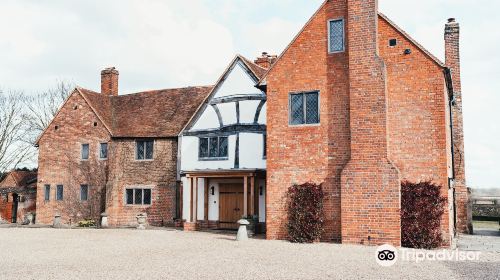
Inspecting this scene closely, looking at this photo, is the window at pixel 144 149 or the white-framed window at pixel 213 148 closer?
the white-framed window at pixel 213 148

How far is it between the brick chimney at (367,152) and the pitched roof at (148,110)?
37.2ft

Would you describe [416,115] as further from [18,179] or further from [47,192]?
[18,179]

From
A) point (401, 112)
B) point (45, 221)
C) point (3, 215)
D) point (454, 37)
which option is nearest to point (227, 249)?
point (401, 112)

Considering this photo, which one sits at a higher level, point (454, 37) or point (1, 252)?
point (454, 37)

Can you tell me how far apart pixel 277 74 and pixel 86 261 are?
29.2 ft

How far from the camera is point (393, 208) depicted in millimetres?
13797

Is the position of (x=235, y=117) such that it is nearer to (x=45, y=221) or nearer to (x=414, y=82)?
(x=414, y=82)

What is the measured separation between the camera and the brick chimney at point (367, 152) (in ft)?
45.6

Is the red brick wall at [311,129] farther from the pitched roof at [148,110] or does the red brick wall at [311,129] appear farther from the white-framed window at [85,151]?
the white-framed window at [85,151]

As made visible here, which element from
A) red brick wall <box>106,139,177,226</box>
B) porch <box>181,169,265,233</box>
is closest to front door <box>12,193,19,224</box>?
red brick wall <box>106,139,177,226</box>

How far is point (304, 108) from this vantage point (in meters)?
15.9

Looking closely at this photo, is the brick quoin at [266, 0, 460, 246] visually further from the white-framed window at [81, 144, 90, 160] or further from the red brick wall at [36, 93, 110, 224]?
the white-framed window at [81, 144, 90, 160]

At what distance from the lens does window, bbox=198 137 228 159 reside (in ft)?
70.5

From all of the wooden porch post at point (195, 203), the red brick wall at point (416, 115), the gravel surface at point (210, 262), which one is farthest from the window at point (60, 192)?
the red brick wall at point (416, 115)
